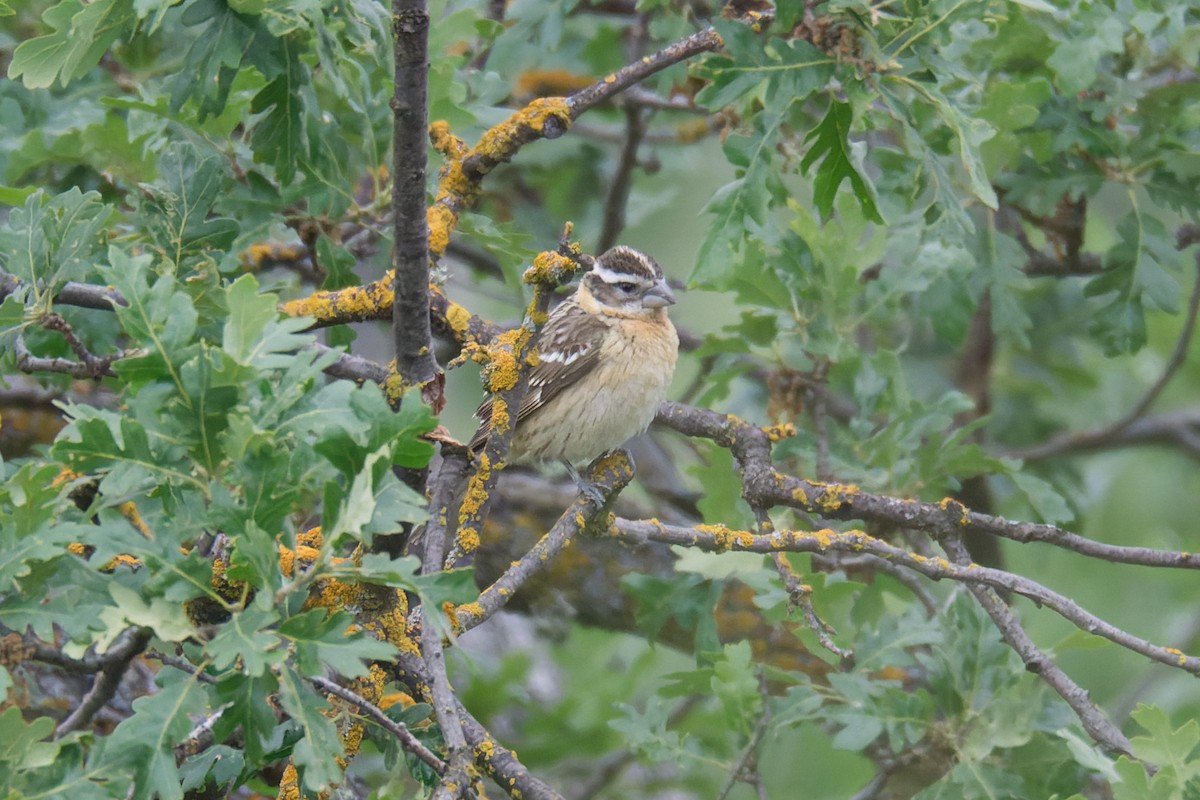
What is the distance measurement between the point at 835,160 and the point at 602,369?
167 cm

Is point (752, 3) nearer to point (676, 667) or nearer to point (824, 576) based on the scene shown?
point (824, 576)

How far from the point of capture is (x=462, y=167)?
4.31 meters

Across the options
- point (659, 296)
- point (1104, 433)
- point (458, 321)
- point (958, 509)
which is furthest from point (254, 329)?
point (1104, 433)

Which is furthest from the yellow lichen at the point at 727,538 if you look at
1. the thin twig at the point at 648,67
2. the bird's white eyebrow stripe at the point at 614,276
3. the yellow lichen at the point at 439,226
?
the bird's white eyebrow stripe at the point at 614,276

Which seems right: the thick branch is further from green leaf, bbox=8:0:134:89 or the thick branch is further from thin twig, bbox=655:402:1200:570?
thin twig, bbox=655:402:1200:570

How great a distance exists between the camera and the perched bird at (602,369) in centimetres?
498

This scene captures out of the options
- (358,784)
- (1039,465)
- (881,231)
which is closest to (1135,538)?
(1039,465)

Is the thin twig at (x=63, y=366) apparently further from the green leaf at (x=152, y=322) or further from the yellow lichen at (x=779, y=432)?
the yellow lichen at (x=779, y=432)

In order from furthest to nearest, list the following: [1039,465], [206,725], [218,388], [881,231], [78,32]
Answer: [1039,465], [881,231], [78,32], [206,725], [218,388]

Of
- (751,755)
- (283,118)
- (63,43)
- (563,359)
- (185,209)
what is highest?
(63,43)

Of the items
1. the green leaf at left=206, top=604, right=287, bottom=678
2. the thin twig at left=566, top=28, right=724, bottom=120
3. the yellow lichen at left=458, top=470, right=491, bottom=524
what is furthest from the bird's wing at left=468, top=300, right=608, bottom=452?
the green leaf at left=206, top=604, right=287, bottom=678

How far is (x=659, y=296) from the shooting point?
17.8 feet

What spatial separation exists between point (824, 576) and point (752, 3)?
1.98 m

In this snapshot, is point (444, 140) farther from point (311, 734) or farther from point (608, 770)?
point (608, 770)
